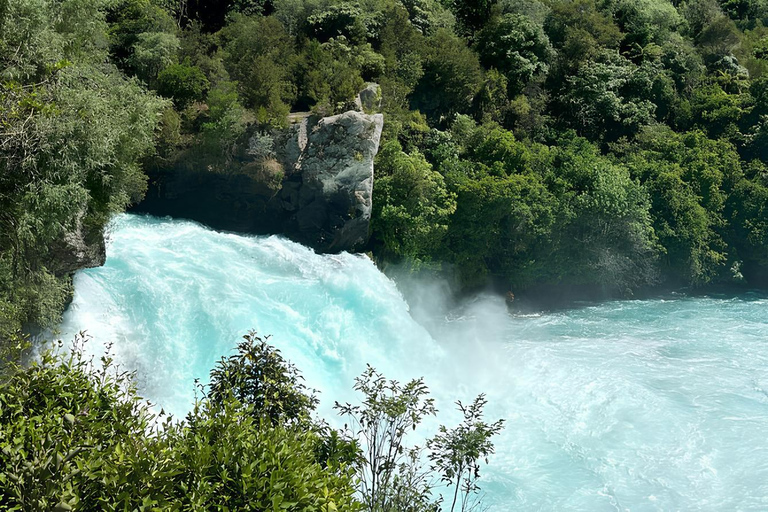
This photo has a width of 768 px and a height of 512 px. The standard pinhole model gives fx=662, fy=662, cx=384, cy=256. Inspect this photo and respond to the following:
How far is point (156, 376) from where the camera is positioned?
45.6 ft

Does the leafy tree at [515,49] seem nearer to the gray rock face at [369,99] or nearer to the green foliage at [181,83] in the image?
the gray rock face at [369,99]

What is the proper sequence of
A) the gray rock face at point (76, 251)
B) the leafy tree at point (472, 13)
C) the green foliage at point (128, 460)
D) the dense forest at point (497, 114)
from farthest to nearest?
the leafy tree at point (472, 13), the dense forest at point (497, 114), the gray rock face at point (76, 251), the green foliage at point (128, 460)

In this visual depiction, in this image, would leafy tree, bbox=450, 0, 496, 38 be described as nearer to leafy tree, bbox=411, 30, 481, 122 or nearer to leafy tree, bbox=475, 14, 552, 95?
leafy tree, bbox=475, 14, 552, 95

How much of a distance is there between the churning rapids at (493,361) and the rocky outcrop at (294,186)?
109 centimetres

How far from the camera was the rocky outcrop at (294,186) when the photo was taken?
20969mm

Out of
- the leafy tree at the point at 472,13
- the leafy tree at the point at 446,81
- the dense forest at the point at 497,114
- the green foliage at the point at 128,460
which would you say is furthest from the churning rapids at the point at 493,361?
the leafy tree at the point at 472,13

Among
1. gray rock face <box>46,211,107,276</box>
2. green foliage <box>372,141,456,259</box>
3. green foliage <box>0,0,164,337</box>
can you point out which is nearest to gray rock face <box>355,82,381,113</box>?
green foliage <box>372,141,456,259</box>

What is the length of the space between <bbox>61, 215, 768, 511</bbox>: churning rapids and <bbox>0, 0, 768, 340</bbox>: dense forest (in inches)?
83.8

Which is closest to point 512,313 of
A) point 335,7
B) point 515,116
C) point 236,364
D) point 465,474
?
point 515,116

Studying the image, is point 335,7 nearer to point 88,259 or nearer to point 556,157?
point 556,157

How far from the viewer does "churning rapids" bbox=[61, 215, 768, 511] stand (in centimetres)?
1412

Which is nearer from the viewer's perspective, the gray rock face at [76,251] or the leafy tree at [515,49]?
the gray rock face at [76,251]

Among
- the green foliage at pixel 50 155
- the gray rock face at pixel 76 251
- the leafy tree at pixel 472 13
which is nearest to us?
the green foliage at pixel 50 155

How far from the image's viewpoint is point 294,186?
21.5m
